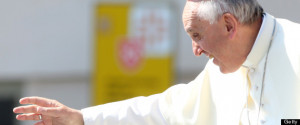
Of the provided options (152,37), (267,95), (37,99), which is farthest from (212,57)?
(152,37)

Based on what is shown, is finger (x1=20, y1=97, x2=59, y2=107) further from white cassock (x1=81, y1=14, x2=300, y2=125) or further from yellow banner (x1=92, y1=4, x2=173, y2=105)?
yellow banner (x1=92, y1=4, x2=173, y2=105)

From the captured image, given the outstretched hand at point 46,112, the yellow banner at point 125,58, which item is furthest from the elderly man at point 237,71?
the yellow banner at point 125,58

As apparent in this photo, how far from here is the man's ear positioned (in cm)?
292

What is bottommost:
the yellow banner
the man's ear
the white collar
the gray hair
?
the yellow banner

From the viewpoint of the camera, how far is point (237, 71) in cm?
322

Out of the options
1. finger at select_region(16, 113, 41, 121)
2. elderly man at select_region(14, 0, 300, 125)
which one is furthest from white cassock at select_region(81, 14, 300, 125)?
finger at select_region(16, 113, 41, 121)

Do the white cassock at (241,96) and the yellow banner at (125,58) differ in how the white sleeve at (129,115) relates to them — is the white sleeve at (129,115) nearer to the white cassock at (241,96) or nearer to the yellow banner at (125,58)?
the white cassock at (241,96)

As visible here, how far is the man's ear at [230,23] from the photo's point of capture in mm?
2916

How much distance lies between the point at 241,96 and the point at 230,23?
408 millimetres

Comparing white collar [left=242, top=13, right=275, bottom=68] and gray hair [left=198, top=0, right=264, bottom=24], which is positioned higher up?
gray hair [left=198, top=0, right=264, bottom=24]

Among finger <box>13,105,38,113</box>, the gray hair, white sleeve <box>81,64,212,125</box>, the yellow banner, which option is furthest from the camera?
the yellow banner

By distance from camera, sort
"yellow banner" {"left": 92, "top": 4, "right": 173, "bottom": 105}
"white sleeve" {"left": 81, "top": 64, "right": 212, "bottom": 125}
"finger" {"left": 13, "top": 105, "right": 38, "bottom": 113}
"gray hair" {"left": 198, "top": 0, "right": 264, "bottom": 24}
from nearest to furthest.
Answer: "gray hair" {"left": 198, "top": 0, "right": 264, "bottom": 24}
"finger" {"left": 13, "top": 105, "right": 38, "bottom": 113}
"white sleeve" {"left": 81, "top": 64, "right": 212, "bottom": 125}
"yellow banner" {"left": 92, "top": 4, "right": 173, "bottom": 105}

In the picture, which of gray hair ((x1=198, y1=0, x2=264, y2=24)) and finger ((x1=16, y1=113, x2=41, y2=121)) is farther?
finger ((x1=16, y1=113, x2=41, y2=121))

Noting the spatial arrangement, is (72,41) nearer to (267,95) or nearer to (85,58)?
(85,58)
